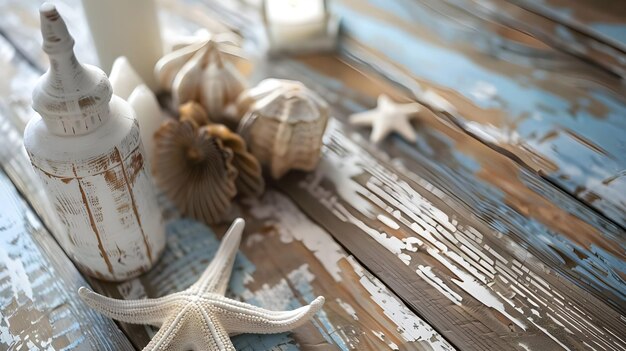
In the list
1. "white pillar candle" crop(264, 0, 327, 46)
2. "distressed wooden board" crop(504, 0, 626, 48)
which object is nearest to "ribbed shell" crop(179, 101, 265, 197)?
"white pillar candle" crop(264, 0, 327, 46)

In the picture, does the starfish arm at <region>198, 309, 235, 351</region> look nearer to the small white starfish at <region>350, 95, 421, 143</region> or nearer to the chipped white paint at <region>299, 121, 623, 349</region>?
the chipped white paint at <region>299, 121, 623, 349</region>

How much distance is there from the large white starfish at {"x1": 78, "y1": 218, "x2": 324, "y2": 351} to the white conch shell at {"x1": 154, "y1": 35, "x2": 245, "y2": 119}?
24 cm

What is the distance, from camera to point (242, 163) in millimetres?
701

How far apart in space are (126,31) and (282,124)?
9.3 inches

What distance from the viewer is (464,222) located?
2.27 feet

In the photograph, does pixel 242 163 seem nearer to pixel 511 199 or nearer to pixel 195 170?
pixel 195 170

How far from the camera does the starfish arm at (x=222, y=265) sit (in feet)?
1.98

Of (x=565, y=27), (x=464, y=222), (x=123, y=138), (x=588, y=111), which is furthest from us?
(x=565, y=27)

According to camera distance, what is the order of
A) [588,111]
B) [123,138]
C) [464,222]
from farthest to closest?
1. [588,111]
2. [464,222]
3. [123,138]

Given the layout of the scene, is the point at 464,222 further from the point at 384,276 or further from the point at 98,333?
the point at 98,333

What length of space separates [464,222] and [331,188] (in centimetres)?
16

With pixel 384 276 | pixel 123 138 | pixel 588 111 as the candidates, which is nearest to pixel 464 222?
pixel 384 276

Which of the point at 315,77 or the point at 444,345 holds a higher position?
the point at 315,77

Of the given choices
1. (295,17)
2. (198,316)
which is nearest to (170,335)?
(198,316)
